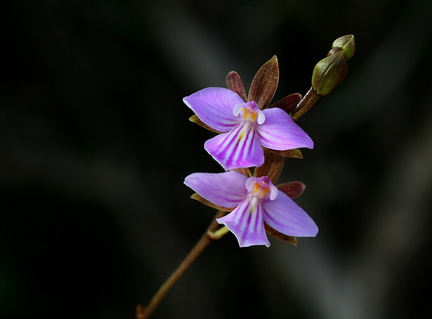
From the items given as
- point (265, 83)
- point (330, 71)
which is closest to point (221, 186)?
point (265, 83)

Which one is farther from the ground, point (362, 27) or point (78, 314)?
point (362, 27)

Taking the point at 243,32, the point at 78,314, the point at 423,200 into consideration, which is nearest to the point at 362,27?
the point at 243,32

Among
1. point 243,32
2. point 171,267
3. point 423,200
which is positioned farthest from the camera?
point 243,32

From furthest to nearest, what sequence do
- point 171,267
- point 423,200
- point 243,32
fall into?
point 243,32, point 171,267, point 423,200

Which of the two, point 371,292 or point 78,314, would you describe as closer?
point 371,292

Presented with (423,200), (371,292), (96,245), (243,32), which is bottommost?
(371,292)

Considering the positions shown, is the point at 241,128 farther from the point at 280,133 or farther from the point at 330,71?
the point at 330,71

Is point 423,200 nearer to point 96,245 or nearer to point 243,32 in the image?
point 243,32
